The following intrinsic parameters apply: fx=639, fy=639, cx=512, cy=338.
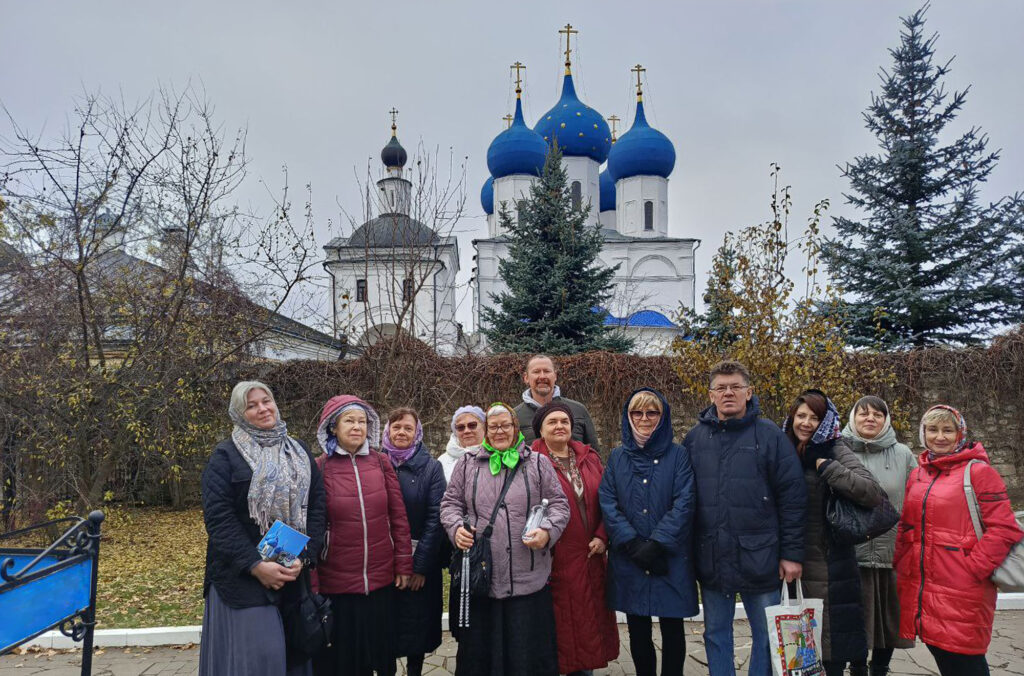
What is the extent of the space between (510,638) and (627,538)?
0.80 meters

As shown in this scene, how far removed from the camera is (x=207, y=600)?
311cm

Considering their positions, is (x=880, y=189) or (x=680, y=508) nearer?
(x=680, y=508)

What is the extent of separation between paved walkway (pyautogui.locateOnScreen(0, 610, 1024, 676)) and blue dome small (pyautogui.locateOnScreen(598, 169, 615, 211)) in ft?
91.3

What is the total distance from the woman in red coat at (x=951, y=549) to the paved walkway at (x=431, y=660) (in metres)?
1.16

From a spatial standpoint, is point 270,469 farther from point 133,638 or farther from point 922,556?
point 922,556

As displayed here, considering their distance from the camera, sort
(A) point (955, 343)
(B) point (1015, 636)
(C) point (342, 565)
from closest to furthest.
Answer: (C) point (342, 565), (B) point (1015, 636), (A) point (955, 343)

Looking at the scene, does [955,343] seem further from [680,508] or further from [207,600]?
[207,600]

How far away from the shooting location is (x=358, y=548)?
3371mm

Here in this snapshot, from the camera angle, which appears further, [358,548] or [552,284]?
[552,284]

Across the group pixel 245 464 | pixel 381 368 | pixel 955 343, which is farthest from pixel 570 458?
pixel 955 343

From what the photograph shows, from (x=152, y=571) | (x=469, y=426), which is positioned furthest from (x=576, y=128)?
(x=469, y=426)

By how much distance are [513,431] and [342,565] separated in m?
1.14

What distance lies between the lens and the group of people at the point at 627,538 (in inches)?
126

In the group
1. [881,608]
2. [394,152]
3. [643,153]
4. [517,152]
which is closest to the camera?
[881,608]
